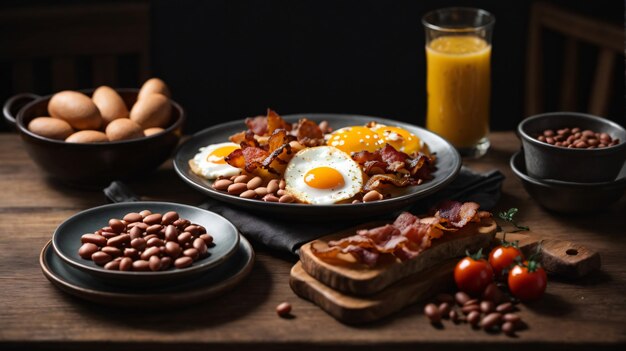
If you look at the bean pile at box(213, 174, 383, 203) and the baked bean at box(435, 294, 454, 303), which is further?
the bean pile at box(213, 174, 383, 203)

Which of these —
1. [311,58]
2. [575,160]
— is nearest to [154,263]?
[575,160]

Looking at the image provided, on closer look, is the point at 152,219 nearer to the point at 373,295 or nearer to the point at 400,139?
the point at 373,295

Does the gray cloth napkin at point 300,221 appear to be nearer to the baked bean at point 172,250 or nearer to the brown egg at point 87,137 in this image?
the brown egg at point 87,137

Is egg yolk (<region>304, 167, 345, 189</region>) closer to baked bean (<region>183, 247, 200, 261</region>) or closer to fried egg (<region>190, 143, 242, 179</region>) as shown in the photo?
fried egg (<region>190, 143, 242, 179</region>)

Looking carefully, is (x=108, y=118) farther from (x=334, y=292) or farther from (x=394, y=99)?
(x=394, y=99)

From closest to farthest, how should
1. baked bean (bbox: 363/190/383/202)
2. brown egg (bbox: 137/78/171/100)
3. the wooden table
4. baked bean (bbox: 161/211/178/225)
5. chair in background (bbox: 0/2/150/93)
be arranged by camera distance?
the wooden table
baked bean (bbox: 161/211/178/225)
baked bean (bbox: 363/190/383/202)
brown egg (bbox: 137/78/171/100)
chair in background (bbox: 0/2/150/93)

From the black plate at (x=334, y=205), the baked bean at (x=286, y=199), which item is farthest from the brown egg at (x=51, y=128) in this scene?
the baked bean at (x=286, y=199)

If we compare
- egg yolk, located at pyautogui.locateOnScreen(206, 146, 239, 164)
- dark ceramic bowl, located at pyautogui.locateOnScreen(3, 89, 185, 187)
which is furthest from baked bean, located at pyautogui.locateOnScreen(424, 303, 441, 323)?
dark ceramic bowl, located at pyautogui.locateOnScreen(3, 89, 185, 187)
